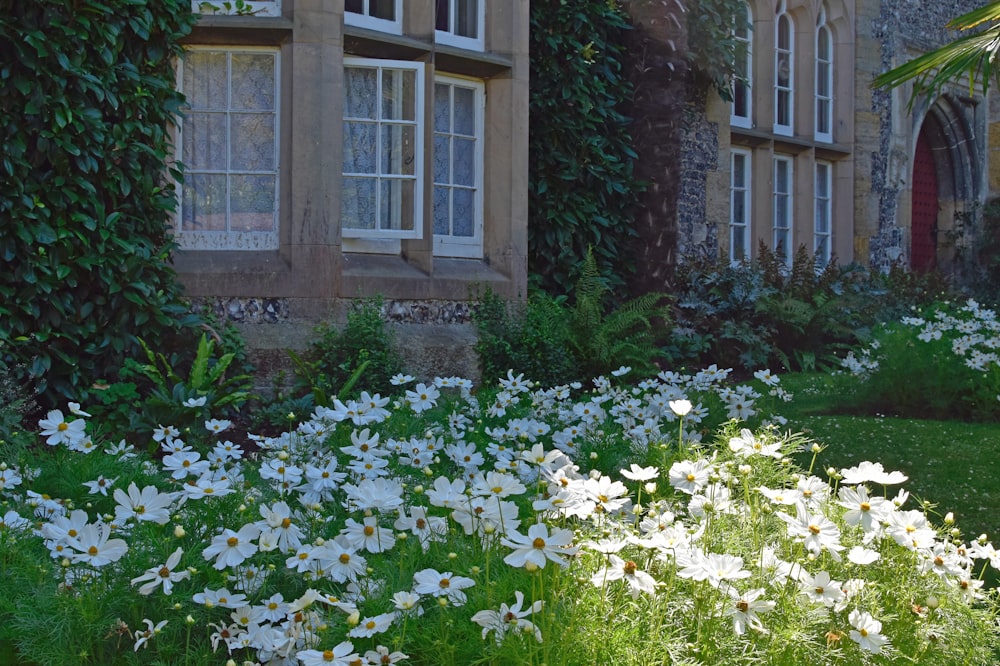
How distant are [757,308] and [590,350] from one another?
235 cm

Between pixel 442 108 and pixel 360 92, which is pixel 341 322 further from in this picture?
pixel 442 108

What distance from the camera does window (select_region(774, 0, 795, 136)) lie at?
12.3 metres

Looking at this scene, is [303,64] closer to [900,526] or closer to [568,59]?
[568,59]

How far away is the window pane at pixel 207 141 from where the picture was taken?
7.50 metres

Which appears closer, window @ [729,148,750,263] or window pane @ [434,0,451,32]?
window pane @ [434,0,451,32]

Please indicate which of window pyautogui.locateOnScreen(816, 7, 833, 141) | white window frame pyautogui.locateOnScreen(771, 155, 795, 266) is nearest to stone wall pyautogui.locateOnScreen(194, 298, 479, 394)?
white window frame pyautogui.locateOnScreen(771, 155, 795, 266)

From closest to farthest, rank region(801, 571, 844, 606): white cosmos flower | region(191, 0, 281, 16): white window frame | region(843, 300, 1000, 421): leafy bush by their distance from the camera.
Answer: region(801, 571, 844, 606): white cosmos flower
region(843, 300, 1000, 421): leafy bush
region(191, 0, 281, 16): white window frame

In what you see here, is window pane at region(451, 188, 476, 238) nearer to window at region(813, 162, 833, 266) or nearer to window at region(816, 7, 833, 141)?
window at region(813, 162, 833, 266)

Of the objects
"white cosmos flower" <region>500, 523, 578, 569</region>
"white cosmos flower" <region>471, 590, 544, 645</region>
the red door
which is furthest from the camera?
the red door

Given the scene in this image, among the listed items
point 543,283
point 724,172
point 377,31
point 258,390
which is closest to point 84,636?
point 258,390

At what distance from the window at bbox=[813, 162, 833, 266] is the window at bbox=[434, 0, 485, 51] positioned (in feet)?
19.2

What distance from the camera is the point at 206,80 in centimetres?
752

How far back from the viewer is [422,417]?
463 cm

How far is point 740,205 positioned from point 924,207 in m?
4.50
